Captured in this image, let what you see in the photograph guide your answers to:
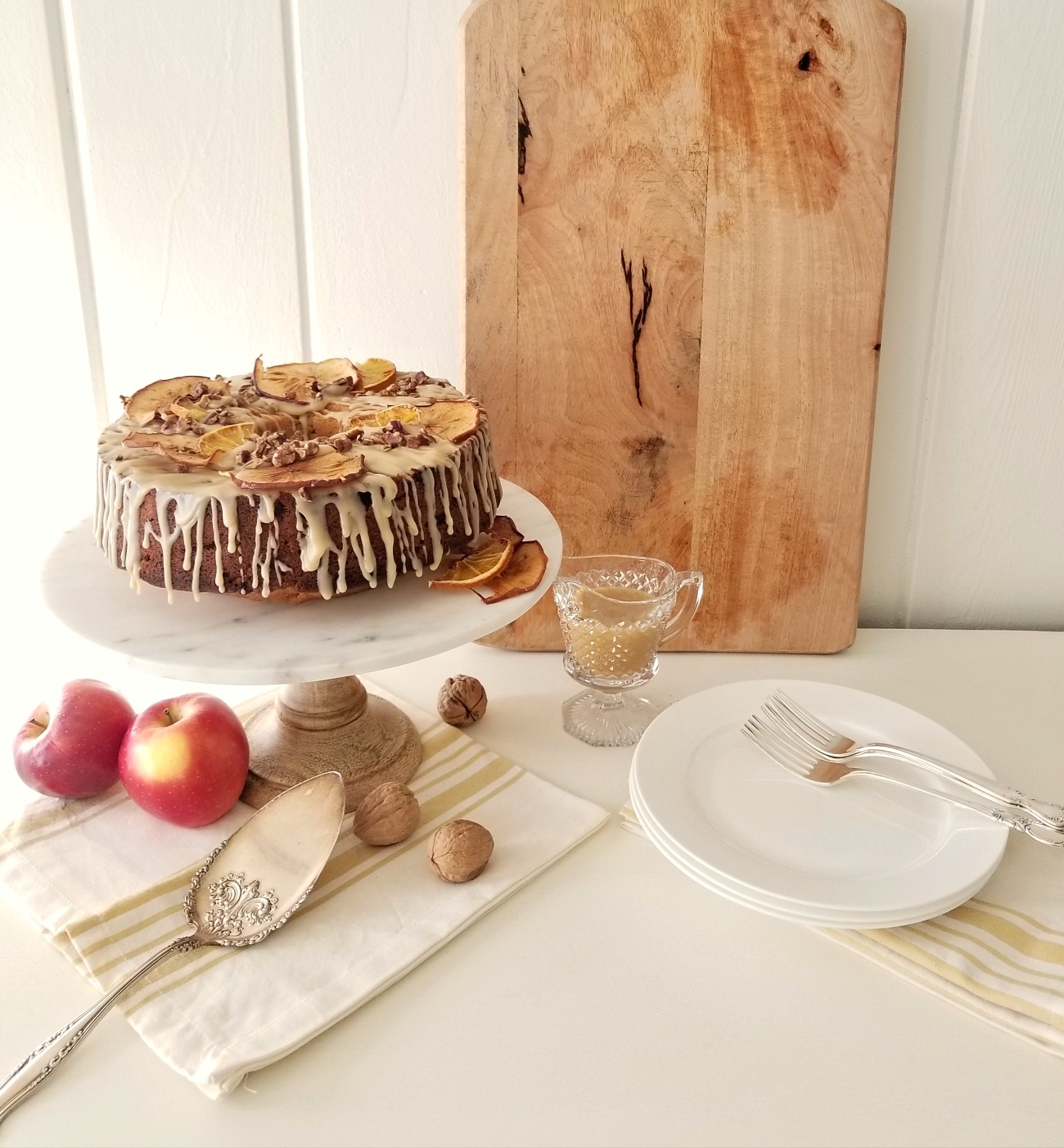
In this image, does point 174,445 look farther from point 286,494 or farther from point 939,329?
point 939,329

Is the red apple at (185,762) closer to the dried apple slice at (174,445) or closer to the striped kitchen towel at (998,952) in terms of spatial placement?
the dried apple slice at (174,445)

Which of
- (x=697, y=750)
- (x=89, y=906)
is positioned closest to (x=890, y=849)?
(x=697, y=750)

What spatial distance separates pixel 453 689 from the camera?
0.96m

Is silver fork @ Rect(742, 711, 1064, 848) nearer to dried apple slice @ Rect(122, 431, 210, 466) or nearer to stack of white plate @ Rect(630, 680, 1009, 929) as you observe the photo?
stack of white plate @ Rect(630, 680, 1009, 929)

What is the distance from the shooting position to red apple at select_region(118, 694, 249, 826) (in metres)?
0.79

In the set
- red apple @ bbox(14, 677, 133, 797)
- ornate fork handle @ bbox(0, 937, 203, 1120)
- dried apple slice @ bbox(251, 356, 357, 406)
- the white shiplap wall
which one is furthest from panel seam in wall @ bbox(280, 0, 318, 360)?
ornate fork handle @ bbox(0, 937, 203, 1120)

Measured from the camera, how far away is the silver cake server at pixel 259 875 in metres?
0.69

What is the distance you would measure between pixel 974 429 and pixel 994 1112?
2.34ft

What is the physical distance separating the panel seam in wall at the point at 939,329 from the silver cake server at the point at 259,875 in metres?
0.71

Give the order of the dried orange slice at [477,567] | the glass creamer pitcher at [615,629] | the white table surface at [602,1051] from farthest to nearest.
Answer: the glass creamer pitcher at [615,629] → the dried orange slice at [477,567] → the white table surface at [602,1051]

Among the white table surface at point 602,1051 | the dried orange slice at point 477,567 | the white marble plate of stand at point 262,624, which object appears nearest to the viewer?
the white table surface at point 602,1051

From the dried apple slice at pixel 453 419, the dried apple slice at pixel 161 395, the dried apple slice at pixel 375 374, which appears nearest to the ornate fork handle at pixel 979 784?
the dried apple slice at pixel 453 419

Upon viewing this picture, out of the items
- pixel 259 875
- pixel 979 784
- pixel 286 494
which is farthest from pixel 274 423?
pixel 979 784

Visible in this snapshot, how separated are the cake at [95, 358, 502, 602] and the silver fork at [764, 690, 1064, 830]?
0.31 metres
